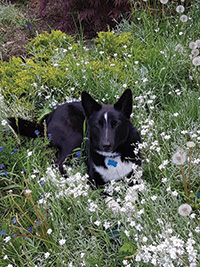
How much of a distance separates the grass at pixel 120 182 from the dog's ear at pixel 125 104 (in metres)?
0.30

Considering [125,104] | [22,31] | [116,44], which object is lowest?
[116,44]

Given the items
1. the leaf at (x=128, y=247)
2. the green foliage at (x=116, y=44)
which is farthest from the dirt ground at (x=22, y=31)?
the leaf at (x=128, y=247)

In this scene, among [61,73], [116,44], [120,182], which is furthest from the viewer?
[116,44]

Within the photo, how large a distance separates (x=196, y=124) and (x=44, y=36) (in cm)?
286

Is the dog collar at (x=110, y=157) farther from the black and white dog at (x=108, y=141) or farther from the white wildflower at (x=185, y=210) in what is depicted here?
the white wildflower at (x=185, y=210)

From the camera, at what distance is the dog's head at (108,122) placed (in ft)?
10.4

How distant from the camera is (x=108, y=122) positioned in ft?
10.5

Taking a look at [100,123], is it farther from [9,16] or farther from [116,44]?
[9,16]

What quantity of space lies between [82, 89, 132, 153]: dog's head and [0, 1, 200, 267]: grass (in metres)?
0.29

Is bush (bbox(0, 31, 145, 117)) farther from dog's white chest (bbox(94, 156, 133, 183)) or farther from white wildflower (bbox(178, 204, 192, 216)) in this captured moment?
white wildflower (bbox(178, 204, 192, 216))

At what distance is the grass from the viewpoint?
8.57ft

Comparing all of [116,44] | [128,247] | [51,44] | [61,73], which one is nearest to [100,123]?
[128,247]

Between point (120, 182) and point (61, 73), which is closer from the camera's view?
point (120, 182)

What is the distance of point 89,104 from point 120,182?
2.54 feet
